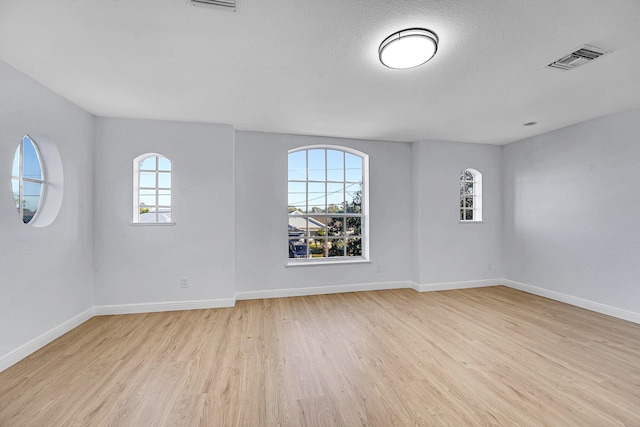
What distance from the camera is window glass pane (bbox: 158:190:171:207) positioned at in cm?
358

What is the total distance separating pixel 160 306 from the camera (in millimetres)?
3477

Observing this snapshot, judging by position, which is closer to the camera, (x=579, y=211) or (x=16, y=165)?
(x=16, y=165)

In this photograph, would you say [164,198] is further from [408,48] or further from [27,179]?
[408,48]

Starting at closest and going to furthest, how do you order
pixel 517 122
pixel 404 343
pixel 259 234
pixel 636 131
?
pixel 404 343 < pixel 636 131 < pixel 517 122 < pixel 259 234

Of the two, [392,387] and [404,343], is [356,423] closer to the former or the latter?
[392,387]

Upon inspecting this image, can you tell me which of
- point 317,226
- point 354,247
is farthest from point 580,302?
point 317,226

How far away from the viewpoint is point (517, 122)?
11.8ft

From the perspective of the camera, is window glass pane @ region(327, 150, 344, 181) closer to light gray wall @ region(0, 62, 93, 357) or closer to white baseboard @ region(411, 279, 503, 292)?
white baseboard @ region(411, 279, 503, 292)

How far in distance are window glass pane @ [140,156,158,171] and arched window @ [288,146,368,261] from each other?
74.6 inches

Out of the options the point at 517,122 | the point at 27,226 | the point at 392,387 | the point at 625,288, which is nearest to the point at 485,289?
the point at 625,288

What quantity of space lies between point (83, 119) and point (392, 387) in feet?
14.1

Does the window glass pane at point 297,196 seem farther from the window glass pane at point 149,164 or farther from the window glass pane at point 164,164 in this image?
the window glass pane at point 149,164

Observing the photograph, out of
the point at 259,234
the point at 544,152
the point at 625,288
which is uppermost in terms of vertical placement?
the point at 544,152

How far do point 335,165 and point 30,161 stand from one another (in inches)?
145
